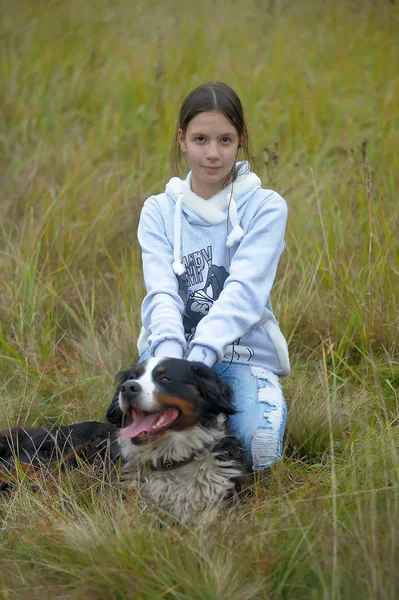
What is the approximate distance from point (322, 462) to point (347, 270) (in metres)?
1.07

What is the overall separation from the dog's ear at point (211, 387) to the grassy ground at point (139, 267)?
0.29 m

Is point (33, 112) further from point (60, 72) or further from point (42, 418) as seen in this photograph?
point (42, 418)

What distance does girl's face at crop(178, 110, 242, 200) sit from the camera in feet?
10.2

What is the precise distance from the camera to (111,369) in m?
3.82

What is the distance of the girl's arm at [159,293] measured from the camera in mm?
2898

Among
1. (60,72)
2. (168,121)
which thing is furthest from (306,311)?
(60,72)

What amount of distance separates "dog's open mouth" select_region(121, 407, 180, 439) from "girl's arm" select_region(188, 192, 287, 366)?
26 cm

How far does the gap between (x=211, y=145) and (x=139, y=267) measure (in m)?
1.48

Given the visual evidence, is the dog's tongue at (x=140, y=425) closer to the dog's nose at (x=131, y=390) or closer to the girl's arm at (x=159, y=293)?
the dog's nose at (x=131, y=390)

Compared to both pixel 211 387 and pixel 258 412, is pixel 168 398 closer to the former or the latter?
pixel 211 387

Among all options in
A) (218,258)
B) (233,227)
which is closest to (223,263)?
(218,258)

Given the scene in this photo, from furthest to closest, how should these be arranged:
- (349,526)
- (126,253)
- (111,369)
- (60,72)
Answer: (60,72), (126,253), (111,369), (349,526)

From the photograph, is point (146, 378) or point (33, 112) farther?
point (33, 112)

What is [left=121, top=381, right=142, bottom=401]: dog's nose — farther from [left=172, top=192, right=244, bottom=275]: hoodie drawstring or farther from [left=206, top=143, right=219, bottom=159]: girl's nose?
[left=206, top=143, right=219, bottom=159]: girl's nose
